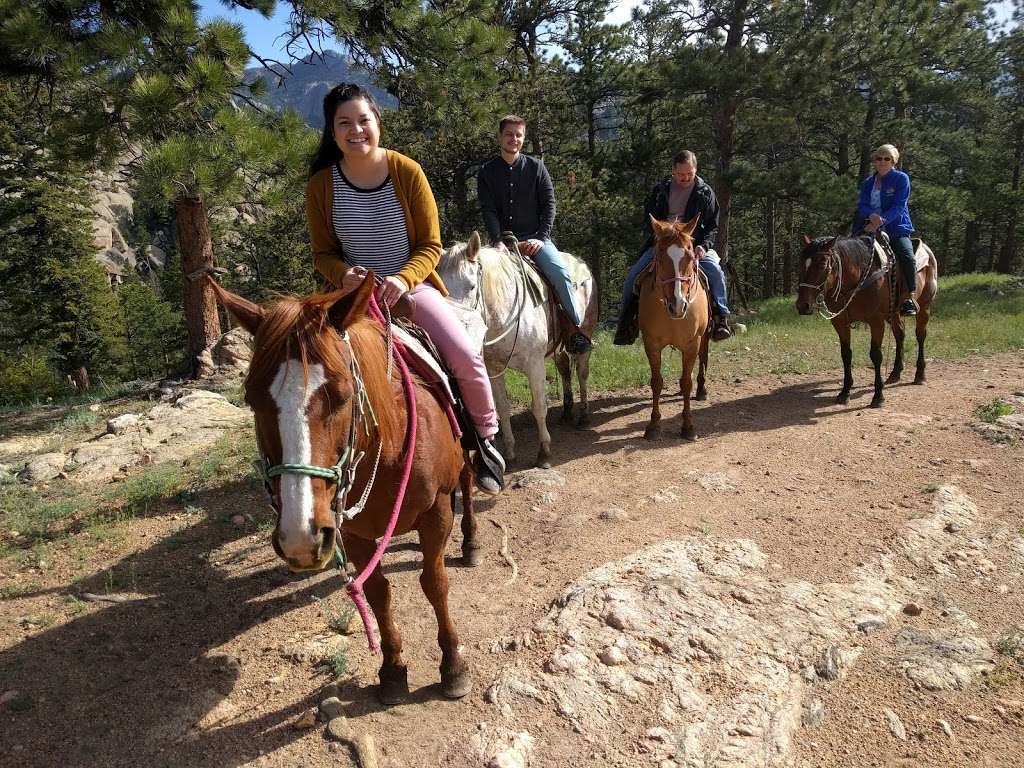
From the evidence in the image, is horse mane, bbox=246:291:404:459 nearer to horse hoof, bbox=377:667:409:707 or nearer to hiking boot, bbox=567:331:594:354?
horse hoof, bbox=377:667:409:707

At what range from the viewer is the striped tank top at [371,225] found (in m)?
3.00

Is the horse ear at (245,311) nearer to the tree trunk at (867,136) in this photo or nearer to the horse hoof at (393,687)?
the horse hoof at (393,687)

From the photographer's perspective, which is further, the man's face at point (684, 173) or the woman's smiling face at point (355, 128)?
the man's face at point (684, 173)

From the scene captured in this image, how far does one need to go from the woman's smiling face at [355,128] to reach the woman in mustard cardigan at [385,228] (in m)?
0.01

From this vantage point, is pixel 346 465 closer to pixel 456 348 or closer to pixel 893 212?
pixel 456 348

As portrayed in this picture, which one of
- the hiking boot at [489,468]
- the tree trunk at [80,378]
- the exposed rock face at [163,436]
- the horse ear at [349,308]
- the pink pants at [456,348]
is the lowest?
the tree trunk at [80,378]

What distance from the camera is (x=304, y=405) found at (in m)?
1.74

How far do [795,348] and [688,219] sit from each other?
198 inches

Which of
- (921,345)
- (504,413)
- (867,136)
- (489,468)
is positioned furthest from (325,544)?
(867,136)

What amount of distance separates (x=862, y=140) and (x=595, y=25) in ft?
31.7

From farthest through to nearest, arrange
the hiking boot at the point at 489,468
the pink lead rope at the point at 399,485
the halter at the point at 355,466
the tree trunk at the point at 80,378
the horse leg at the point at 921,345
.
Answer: the tree trunk at the point at 80,378, the horse leg at the point at 921,345, the hiking boot at the point at 489,468, the pink lead rope at the point at 399,485, the halter at the point at 355,466

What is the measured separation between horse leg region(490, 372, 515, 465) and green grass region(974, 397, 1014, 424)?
5023mm

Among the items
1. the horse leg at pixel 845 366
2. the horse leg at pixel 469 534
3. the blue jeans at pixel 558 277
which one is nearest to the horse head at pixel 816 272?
the horse leg at pixel 845 366

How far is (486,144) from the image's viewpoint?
14234mm
